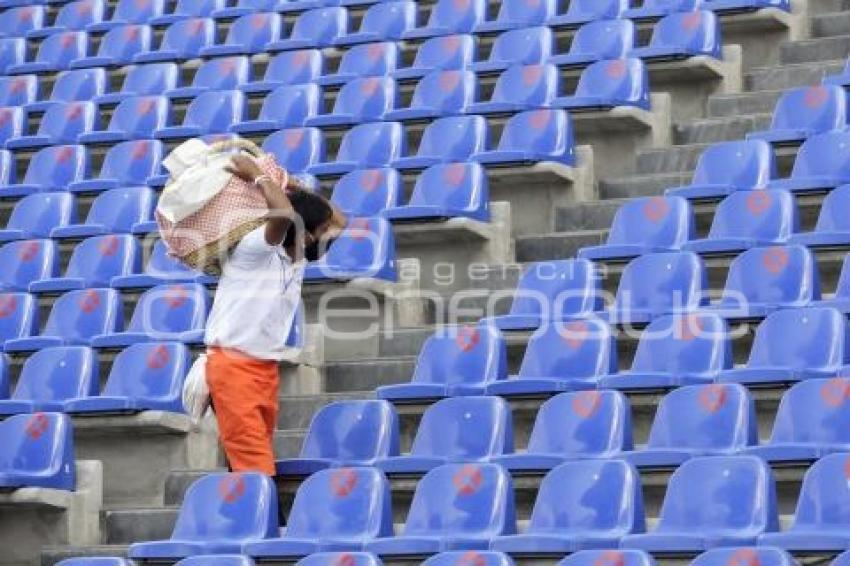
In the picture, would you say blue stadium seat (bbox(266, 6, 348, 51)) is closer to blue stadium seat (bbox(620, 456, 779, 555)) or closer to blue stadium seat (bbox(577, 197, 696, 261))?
blue stadium seat (bbox(577, 197, 696, 261))

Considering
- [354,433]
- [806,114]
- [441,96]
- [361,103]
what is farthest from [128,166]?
[354,433]

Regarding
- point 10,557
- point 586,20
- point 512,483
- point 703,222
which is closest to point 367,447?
point 512,483

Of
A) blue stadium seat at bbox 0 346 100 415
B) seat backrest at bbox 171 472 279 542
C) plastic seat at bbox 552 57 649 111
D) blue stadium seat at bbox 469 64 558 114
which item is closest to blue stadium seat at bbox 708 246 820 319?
seat backrest at bbox 171 472 279 542

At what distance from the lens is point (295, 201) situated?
269 inches

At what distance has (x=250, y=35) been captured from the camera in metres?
11.4

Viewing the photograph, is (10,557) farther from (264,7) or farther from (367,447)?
(264,7)

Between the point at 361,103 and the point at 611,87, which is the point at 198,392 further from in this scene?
the point at 361,103

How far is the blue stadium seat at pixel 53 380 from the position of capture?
7754mm

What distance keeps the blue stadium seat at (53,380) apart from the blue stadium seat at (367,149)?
1719mm

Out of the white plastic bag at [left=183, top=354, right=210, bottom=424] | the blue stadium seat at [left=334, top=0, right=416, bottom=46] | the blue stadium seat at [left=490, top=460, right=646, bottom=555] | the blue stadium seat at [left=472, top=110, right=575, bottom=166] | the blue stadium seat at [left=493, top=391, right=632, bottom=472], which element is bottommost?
the blue stadium seat at [left=490, top=460, right=646, bottom=555]

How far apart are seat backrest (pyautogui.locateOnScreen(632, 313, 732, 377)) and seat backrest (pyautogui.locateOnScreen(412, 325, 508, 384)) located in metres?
0.50

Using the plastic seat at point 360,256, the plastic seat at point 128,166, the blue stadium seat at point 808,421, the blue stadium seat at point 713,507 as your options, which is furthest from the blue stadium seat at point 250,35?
the blue stadium seat at point 713,507

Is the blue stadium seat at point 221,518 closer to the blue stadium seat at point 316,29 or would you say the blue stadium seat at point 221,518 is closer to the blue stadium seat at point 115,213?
the blue stadium seat at point 115,213

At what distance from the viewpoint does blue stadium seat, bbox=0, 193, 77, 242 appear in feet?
31.3
